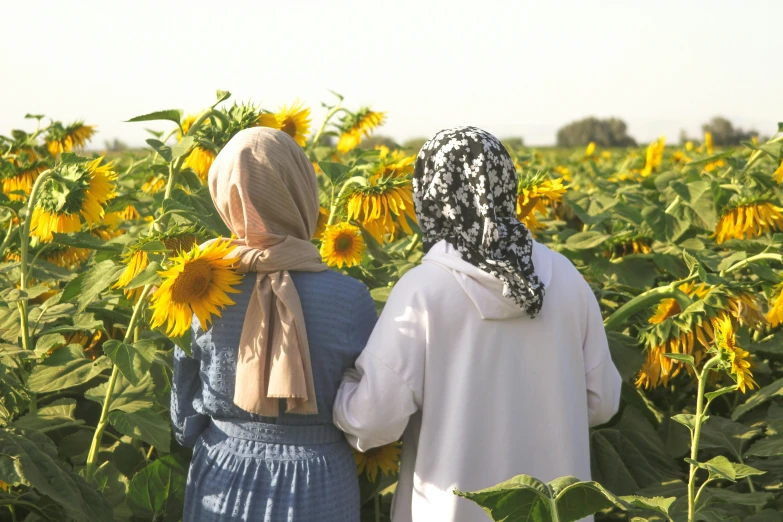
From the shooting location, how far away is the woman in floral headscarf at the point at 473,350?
1821mm

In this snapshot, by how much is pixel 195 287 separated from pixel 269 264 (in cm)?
16

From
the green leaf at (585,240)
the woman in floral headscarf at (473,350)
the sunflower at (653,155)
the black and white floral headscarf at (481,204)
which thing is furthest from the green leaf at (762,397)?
the sunflower at (653,155)

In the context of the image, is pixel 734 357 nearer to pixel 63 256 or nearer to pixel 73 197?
pixel 73 197

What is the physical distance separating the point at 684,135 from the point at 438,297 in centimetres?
1162

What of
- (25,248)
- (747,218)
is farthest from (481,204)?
(747,218)

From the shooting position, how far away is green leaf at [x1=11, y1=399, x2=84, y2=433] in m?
2.21

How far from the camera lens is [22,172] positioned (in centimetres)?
289

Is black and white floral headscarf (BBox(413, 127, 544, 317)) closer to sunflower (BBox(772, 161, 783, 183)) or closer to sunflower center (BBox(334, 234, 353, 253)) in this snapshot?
sunflower center (BBox(334, 234, 353, 253))

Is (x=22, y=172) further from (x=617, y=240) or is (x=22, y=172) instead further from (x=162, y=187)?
(x=617, y=240)

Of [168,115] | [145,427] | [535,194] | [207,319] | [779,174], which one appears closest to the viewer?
[207,319]

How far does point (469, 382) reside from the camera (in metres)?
1.87

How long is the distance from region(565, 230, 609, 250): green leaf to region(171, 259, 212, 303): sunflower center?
1.56 metres

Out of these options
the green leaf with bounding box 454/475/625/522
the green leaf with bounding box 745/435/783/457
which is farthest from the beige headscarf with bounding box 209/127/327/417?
the green leaf with bounding box 745/435/783/457

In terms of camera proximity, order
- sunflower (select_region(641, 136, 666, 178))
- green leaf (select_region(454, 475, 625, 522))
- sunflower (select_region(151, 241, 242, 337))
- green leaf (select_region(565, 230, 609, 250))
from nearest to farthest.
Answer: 1. green leaf (select_region(454, 475, 625, 522))
2. sunflower (select_region(151, 241, 242, 337))
3. green leaf (select_region(565, 230, 609, 250))
4. sunflower (select_region(641, 136, 666, 178))
